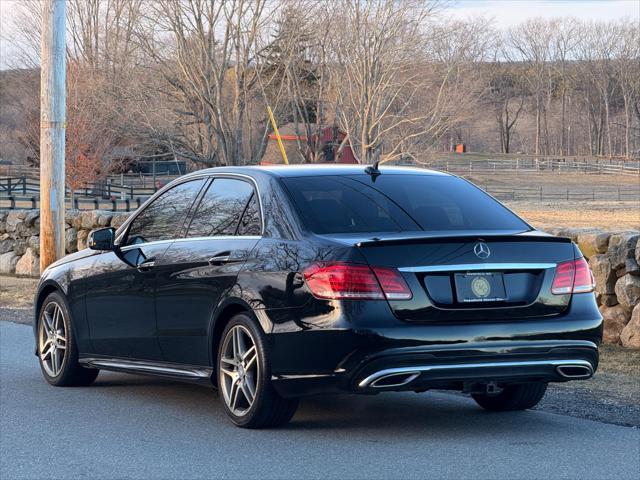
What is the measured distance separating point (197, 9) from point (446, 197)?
79.5ft

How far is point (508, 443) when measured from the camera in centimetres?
659

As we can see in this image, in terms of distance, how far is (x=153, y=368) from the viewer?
313 inches

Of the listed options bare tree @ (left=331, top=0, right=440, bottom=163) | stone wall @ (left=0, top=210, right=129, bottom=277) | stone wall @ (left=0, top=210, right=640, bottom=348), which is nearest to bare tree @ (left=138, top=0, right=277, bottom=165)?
bare tree @ (left=331, top=0, right=440, bottom=163)

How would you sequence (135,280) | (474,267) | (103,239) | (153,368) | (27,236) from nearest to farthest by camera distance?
(474,267), (153,368), (135,280), (103,239), (27,236)

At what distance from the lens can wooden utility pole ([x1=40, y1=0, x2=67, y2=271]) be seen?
1527cm

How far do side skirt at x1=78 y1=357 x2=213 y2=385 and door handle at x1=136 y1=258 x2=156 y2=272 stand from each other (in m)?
0.64

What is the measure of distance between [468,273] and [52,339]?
13.3 feet

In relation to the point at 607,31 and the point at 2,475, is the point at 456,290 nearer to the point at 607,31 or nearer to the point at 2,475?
the point at 2,475

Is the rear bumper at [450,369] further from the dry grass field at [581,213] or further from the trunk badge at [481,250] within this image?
the dry grass field at [581,213]

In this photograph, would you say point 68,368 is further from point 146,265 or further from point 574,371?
point 574,371

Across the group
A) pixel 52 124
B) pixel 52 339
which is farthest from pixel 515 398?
pixel 52 124

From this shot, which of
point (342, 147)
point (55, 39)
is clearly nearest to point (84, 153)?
point (342, 147)

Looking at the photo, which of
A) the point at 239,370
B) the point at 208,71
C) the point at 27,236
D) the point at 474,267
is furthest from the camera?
the point at 208,71

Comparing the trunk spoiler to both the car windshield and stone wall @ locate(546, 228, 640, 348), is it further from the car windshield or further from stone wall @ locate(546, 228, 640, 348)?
stone wall @ locate(546, 228, 640, 348)
